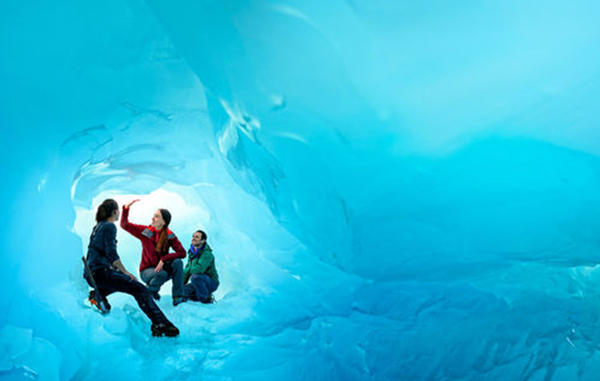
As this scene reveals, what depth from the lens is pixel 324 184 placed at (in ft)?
11.6

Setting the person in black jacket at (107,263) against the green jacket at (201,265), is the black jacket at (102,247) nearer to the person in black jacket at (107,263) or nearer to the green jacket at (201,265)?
the person in black jacket at (107,263)

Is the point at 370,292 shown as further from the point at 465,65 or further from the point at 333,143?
the point at 465,65

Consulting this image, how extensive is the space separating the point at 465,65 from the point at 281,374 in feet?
10.7

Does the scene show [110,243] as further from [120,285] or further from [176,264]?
[176,264]

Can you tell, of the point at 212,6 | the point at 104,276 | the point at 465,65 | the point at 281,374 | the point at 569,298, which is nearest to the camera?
the point at 465,65

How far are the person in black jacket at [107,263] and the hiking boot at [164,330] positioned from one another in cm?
26

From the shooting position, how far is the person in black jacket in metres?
3.83

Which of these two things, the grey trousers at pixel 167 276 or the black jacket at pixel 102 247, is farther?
the grey trousers at pixel 167 276

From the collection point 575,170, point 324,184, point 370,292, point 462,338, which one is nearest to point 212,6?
point 324,184

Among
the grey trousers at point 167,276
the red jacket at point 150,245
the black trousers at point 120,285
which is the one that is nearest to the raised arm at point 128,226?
the red jacket at point 150,245

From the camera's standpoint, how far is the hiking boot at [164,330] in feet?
13.9

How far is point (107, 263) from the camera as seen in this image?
3.88m

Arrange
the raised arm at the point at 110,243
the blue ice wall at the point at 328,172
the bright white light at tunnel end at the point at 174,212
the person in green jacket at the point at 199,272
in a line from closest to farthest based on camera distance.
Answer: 1. the blue ice wall at the point at 328,172
2. the raised arm at the point at 110,243
3. the person in green jacket at the point at 199,272
4. the bright white light at tunnel end at the point at 174,212

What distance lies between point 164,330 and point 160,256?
0.84 metres
